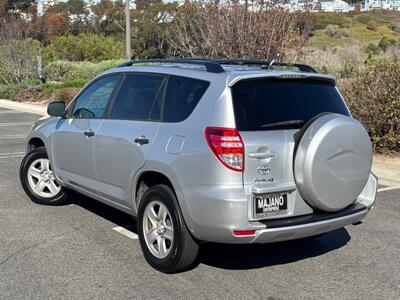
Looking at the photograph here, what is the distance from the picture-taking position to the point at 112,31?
61688mm

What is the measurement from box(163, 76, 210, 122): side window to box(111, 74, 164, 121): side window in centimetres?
12

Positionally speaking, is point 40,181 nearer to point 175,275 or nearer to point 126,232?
point 126,232

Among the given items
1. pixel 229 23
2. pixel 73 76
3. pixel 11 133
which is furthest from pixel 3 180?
pixel 73 76

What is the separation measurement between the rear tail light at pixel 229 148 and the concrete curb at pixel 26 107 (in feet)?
52.7

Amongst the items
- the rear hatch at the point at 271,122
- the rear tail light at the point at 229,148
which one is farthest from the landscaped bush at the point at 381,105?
the rear tail light at the point at 229,148

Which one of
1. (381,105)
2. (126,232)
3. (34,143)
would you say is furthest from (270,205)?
(381,105)

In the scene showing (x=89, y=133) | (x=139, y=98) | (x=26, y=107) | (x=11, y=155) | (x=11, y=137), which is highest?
(x=139, y=98)

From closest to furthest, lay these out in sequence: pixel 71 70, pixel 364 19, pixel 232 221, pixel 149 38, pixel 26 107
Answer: pixel 232 221 < pixel 26 107 < pixel 71 70 < pixel 149 38 < pixel 364 19

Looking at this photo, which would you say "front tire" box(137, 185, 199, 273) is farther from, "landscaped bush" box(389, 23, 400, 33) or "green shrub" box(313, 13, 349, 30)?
"landscaped bush" box(389, 23, 400, 33)

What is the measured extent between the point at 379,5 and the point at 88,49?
2788 inches

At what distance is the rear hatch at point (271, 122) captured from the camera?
425 centimetres

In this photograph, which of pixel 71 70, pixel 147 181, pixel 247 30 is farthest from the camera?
pixel 71 70

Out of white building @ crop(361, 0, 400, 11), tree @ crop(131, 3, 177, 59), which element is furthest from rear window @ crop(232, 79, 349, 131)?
white building @ crop(361, 0, 400, 11)

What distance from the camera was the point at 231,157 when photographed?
→ 13.8ft
